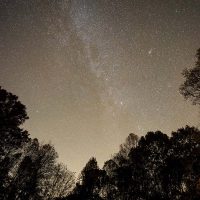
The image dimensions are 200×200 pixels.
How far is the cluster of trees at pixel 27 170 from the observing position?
74.4 ft

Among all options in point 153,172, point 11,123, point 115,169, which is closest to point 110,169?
point 115,169

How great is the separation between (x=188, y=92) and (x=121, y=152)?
80.9 ft

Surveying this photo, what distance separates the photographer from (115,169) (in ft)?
118

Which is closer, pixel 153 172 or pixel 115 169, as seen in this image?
pixel 153 172

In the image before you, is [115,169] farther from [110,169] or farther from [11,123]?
[11,123]

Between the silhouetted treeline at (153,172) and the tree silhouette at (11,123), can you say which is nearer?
the tree silhouette at (11,123)

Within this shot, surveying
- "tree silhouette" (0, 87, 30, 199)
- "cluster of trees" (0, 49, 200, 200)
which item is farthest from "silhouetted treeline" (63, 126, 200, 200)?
"tree silhouette" (0, 87, 30, 199)

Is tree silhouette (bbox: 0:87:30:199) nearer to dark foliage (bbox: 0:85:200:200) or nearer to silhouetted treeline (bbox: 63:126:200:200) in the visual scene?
dark foliage (bbox: 0:85:200:200)

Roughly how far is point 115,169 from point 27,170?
42.0ft

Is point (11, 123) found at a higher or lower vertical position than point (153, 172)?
lower

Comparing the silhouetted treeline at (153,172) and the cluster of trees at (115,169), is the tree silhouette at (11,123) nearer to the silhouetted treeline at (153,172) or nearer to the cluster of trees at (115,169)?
the cluster of trees at (115,169)

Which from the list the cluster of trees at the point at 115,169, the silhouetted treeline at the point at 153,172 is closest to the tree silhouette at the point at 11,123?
the cluster of trees at the point at 115,169

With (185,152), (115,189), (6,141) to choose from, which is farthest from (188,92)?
(115,189)

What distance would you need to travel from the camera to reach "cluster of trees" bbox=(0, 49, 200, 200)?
2202 centimetres
